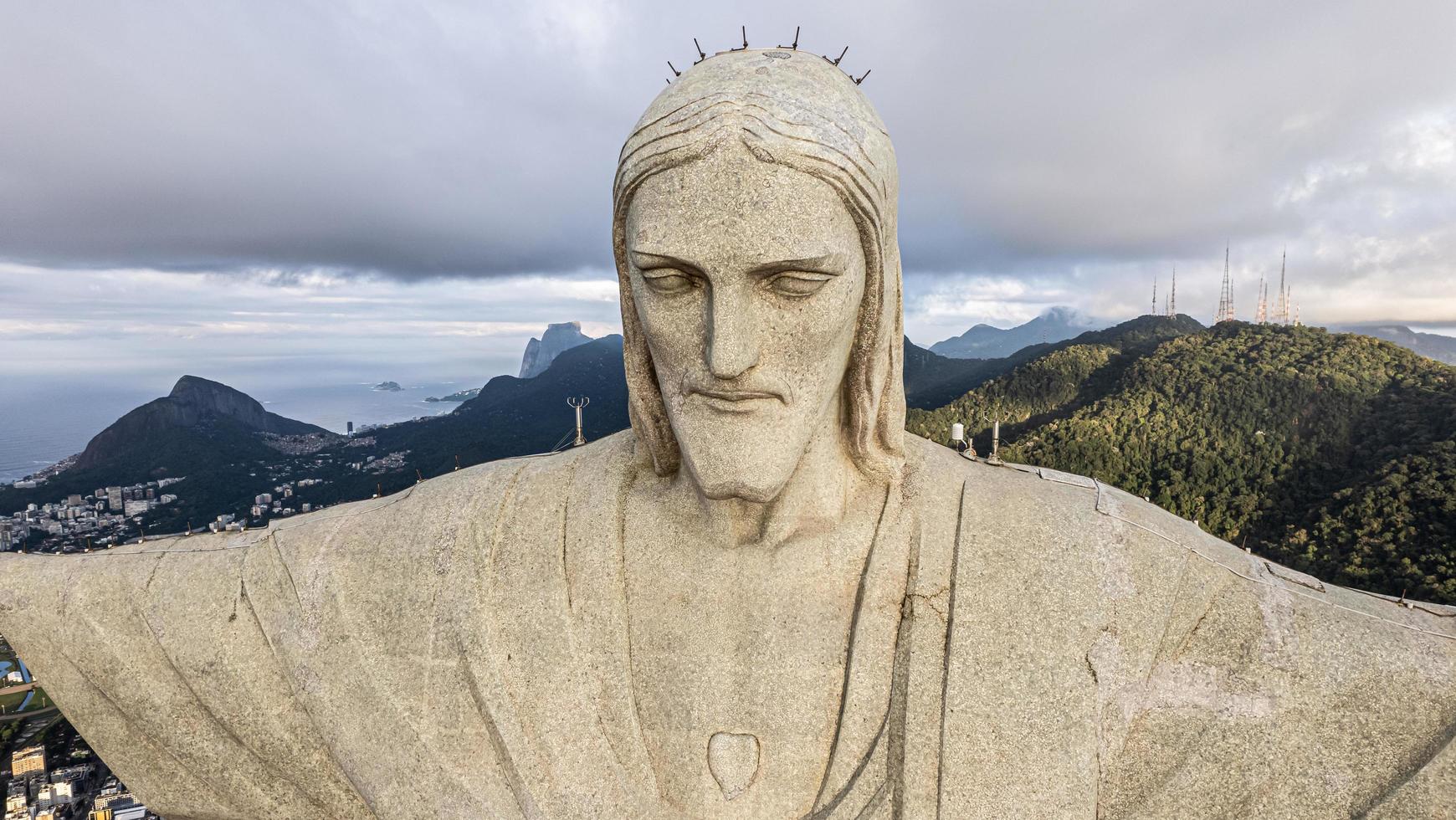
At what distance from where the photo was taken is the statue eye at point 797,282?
3.10 m

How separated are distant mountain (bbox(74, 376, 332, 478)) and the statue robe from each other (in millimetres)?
53799

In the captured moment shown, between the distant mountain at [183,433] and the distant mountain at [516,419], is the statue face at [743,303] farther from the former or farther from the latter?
the distant mountain at [183,433]

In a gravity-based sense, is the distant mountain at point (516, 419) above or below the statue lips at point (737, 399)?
below

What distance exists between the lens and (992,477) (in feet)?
12.7

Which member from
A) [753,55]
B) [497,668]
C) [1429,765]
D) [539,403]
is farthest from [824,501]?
[539,403]

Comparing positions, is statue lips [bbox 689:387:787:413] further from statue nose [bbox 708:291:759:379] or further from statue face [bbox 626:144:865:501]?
statue nose [bbox 708:291:759:379]

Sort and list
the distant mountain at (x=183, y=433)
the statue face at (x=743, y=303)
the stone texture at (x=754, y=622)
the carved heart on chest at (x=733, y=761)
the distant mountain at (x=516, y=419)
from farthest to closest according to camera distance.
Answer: the distant mountain at (x=183, y=433)
the distant mountain at (x=516, y=419)
the carved heart on chest at (x=733, y=761)
the stone texture at (x=754, y=622)
the statue face at (x=743, y=303)

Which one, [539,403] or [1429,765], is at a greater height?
[1429,765]

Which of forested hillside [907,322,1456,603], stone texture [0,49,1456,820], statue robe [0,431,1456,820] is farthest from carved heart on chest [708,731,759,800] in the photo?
forested hillside [907,322,1456,603]

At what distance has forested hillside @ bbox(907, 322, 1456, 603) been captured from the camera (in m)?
20.5

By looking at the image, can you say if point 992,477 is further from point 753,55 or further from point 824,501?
point 753,55

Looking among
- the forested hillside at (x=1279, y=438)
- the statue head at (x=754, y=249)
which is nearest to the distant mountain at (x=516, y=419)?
the forested hillside at (x=1279, y=438)

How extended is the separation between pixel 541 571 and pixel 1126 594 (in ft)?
9.28

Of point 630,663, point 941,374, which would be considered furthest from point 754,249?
point 941,374
